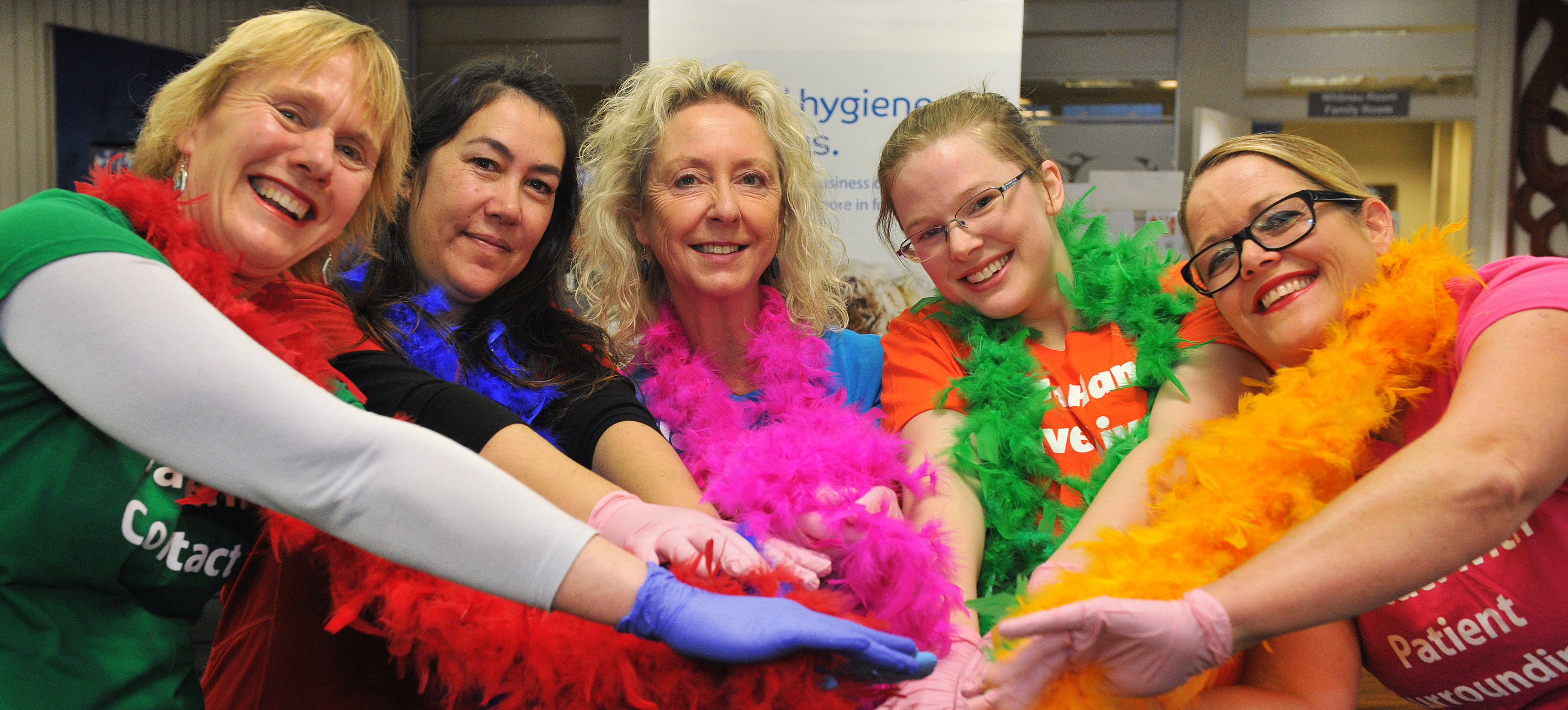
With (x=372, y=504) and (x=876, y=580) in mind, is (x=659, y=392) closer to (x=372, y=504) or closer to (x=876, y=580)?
(x=876, y=580)

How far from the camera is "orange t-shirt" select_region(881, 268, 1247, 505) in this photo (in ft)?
5.22

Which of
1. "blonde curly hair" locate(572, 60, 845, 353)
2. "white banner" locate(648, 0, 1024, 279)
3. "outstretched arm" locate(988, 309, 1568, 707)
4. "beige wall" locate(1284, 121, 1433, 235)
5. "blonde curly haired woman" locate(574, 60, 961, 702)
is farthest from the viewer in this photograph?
"beige wall" locate(1284, 121, 1433, 235)

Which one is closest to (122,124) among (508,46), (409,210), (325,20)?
(508,46)

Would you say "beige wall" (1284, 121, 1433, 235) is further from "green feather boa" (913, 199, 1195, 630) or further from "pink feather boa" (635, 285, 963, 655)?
"pink feather boa" (635, 285, 963, 655)

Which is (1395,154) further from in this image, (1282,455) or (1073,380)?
(1282,455)

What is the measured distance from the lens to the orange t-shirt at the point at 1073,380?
159 centimetres

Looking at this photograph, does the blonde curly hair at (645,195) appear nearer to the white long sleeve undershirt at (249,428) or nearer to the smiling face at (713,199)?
the smiling face at (713,199)

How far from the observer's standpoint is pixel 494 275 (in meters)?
1.79

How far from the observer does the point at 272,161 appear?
4.05 ft

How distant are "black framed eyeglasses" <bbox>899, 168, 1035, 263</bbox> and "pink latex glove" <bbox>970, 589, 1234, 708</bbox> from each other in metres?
0.75

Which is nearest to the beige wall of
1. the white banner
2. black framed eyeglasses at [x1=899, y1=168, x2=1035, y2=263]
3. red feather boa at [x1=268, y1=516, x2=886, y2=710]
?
the white banner

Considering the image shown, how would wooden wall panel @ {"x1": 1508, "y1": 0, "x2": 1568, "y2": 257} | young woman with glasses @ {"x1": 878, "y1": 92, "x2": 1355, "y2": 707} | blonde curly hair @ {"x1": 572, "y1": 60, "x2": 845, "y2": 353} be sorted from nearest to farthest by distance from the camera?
1. young woman with glasses @ {"x1": 878, "y1": 92, "x2": 1355, "y2": 707}
2. blonde curly hair @ {"x1": 572, "y1": 60, "x2": 845, "y2": 353}
3. wooden wall panel @ {"x1": 1508, "y1": 0, "x2": 1568, "y2": 257}

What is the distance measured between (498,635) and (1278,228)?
1217mm

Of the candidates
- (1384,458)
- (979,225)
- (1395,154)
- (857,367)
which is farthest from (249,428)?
(1395,154)
